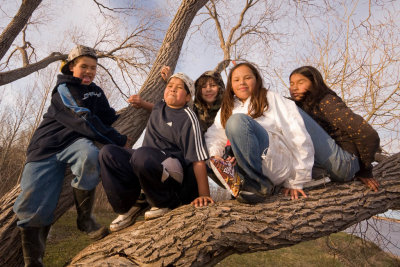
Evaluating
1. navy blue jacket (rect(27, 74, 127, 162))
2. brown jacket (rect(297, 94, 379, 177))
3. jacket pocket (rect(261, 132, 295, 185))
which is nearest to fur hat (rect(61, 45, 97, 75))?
navy blue jacket (rect(27, 74, 127, 162))

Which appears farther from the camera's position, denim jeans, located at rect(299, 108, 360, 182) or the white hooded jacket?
denim jeans, located at rect(299, 108, 360, 182)

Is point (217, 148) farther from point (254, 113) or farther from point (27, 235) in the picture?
point (27, 235)

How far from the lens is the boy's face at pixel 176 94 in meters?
2.29

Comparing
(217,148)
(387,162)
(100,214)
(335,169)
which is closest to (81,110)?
(217,148)

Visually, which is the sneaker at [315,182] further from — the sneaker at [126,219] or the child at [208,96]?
Result: the sneaker at [126,219]

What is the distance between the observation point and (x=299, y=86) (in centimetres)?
254

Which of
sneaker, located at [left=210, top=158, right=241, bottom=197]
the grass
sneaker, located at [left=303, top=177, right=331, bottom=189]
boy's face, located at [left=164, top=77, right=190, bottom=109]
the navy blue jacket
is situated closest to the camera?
sneaker, located at [left=210, top=158, right=241, bottom=197]

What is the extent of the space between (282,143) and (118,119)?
6.32 feet

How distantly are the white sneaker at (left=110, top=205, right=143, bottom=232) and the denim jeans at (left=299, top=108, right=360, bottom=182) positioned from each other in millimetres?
1615

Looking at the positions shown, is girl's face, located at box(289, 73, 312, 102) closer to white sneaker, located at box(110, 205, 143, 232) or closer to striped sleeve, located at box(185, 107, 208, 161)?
striped sleeve, located at box(185, 107, 208, 161)

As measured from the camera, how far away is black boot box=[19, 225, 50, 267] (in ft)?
6.29

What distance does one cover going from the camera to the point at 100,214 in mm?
15734

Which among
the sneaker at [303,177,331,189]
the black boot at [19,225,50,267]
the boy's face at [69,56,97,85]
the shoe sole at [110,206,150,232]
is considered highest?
the boy's face at [69,56,97,85]

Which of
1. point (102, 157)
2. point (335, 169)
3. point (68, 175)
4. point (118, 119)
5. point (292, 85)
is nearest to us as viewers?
point (102, 157)
